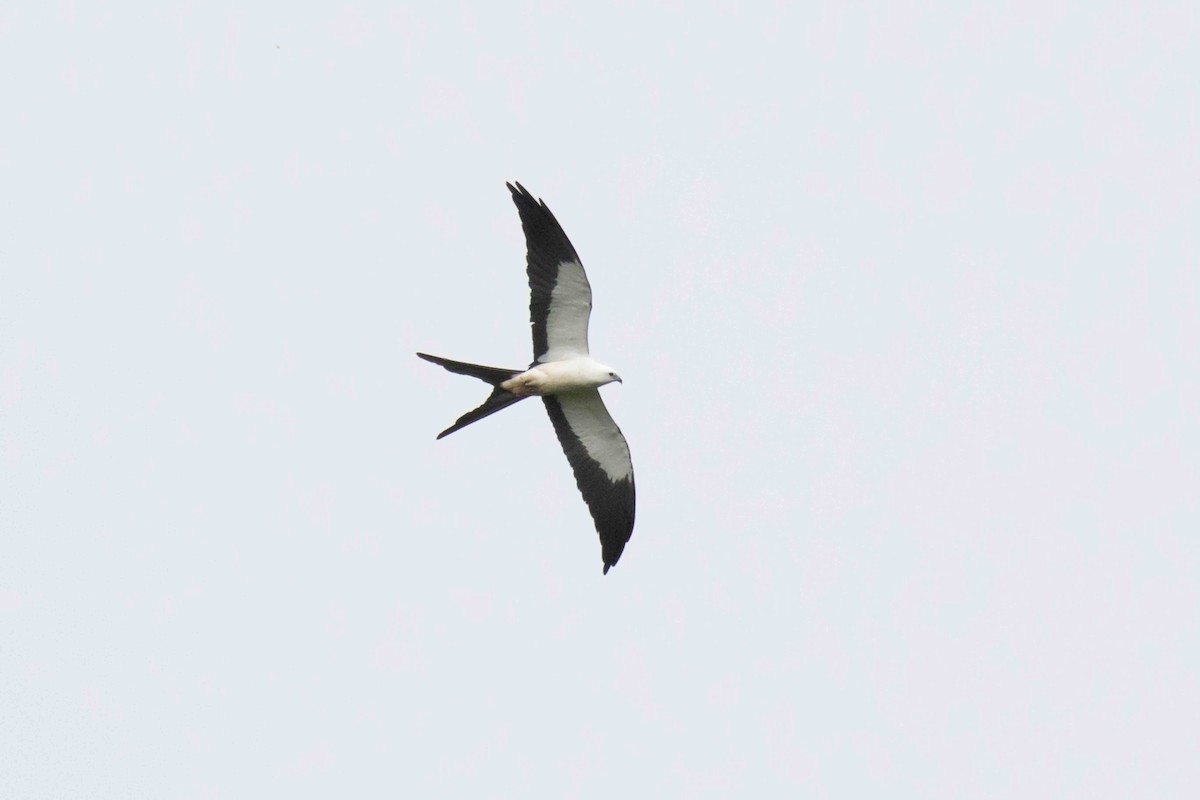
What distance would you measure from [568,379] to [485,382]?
0.72 meters

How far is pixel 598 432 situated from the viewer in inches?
609

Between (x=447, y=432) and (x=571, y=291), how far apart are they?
162cm

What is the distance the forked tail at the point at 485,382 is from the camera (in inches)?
563

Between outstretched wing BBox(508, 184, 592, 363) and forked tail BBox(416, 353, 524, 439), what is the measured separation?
17.4 inches

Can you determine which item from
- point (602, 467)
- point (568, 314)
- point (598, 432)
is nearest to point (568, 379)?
point (568, 314)

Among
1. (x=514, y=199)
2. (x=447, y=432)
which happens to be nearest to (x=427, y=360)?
(x=447, y=432)

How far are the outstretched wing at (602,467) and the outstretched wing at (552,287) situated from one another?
0.61 m

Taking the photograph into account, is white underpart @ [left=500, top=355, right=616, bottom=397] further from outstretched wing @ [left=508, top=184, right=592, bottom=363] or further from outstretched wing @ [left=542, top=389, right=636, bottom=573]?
outstretched wing @ [left=542, top=389, right=636, bottom=573]

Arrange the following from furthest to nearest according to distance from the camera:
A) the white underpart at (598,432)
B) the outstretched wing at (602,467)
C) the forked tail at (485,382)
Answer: the outstretched wing at (602,467), the white underpart at (598,432), the forked tail at (485,382)

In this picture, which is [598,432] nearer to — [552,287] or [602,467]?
[602,467]

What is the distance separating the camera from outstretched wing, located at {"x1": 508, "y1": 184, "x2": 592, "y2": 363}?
47.4 ft

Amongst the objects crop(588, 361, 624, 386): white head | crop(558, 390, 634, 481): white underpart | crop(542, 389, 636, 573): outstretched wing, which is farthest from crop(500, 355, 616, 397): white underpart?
crop(542, 389, 636, 573): outstretched wing

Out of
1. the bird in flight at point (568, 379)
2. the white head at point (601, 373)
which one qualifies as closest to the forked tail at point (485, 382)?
the bird in flight at point (568, 379)

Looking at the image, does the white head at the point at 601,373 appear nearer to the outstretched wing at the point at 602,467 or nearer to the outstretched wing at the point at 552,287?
the outstretched wing at the point at 552,287
